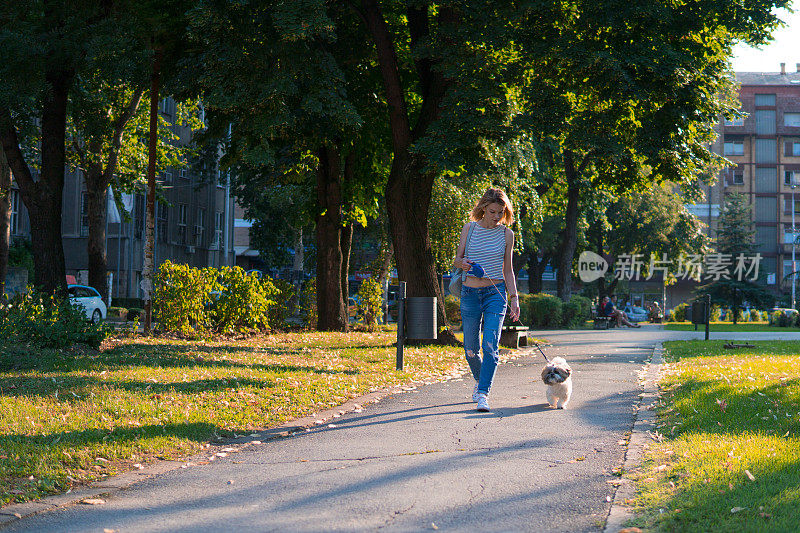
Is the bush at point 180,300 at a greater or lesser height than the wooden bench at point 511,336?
greater

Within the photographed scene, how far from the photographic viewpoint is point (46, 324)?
12578 millimetres

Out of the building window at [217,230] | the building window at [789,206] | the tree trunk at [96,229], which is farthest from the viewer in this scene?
the building window at [789,206]

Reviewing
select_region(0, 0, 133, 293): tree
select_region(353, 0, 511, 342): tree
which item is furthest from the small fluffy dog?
select_region(0, 0, 133, 293): tree

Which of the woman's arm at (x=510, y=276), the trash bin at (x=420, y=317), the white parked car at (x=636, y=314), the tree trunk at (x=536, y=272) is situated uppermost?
the tree trunk at (x=536, y=272)

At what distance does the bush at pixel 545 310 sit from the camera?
36.3m

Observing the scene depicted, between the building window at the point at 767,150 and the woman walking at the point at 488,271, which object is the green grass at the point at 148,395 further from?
the building window at the point at 767,150

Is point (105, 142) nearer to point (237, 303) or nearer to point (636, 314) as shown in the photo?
point (237, 303)

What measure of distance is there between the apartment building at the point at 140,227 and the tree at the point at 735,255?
32.5 metres

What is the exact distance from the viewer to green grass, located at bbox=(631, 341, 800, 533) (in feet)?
14.0

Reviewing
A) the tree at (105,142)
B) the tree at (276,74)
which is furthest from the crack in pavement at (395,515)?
the tree at (105,142)

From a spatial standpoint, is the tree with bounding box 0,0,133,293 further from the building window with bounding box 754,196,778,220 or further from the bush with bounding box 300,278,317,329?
the building window with bounding box 754,196,778,220

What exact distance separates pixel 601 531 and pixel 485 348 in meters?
4.05

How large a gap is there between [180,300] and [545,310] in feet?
Result: 72.5

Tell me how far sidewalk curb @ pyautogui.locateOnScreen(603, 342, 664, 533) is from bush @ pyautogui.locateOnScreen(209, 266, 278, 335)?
349 inches
